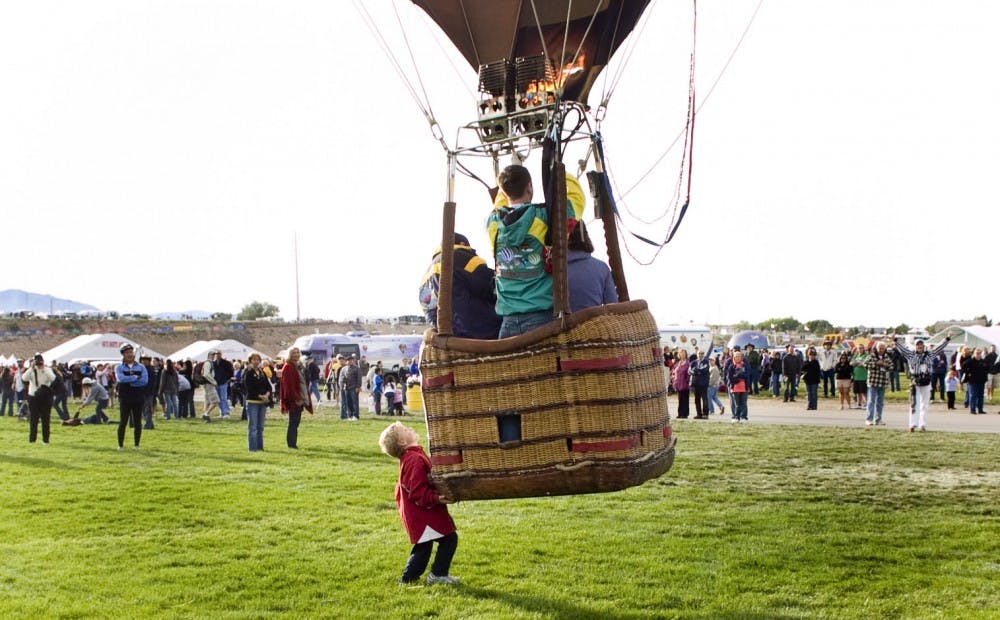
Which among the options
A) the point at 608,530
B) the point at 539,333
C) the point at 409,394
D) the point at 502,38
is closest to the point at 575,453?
the point at 539,333

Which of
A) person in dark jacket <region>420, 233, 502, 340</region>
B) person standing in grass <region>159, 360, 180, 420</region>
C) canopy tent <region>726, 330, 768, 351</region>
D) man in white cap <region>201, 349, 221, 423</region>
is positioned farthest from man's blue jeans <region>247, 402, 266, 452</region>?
canopy tent <region>726, 330, 768, 351</region>

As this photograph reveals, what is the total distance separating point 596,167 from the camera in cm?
533

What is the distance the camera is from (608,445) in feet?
15.0

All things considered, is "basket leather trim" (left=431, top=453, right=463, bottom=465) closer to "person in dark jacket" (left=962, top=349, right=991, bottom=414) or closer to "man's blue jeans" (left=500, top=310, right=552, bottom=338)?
"man's blue jeans" (left=500, top=310, right=552, bottom=338)

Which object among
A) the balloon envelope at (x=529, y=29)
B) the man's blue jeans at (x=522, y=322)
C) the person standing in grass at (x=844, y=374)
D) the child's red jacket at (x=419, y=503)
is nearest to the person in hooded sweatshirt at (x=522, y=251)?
the man's blue jeans at (x=522, y=322)

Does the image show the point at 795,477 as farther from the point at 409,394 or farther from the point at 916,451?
the point at 409,394

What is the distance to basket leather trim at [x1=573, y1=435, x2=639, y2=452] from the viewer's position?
456cm

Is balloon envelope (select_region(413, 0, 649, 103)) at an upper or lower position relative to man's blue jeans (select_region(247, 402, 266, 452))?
upper

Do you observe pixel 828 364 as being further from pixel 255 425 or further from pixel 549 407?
pixel 549 407

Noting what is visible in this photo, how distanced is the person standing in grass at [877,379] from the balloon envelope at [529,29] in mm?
8850

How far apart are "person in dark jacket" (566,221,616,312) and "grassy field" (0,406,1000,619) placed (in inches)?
73.4

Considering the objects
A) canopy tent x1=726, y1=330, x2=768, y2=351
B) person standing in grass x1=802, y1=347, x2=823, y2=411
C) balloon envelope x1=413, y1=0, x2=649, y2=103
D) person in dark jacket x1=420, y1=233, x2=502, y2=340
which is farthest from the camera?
canopy tent x1=726, y1=330, x2=768, y2=351

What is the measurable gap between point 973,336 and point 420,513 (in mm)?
29852

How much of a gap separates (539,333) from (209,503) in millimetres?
5899
